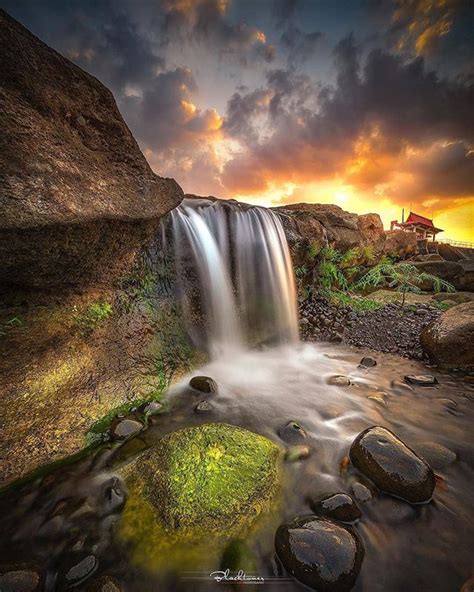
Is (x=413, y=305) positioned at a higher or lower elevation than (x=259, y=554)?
higher

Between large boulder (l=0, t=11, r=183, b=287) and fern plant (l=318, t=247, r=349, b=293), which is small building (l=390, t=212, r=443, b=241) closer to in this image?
fern plant (l=318, t=247, r=349, b=293)

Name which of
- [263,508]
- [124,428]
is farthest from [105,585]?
[124,428]

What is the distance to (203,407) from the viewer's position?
3.54 metres

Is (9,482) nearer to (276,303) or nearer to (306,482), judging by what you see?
(306,482)

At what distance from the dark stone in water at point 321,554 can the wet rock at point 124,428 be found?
1.88 metres

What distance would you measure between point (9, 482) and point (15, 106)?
3.31 metres

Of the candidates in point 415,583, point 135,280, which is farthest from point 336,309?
point 415,583

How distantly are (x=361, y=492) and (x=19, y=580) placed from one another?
2405 mm

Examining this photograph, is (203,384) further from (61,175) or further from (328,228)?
(328,228)

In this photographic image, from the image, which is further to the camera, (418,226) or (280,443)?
(418,226)

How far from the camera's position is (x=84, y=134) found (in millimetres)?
2975

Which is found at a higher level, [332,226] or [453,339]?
[332,226]

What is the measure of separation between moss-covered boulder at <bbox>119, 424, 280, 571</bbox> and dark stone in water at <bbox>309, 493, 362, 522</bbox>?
0.35 m

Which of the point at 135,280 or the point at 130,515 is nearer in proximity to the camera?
the point at 130,515
